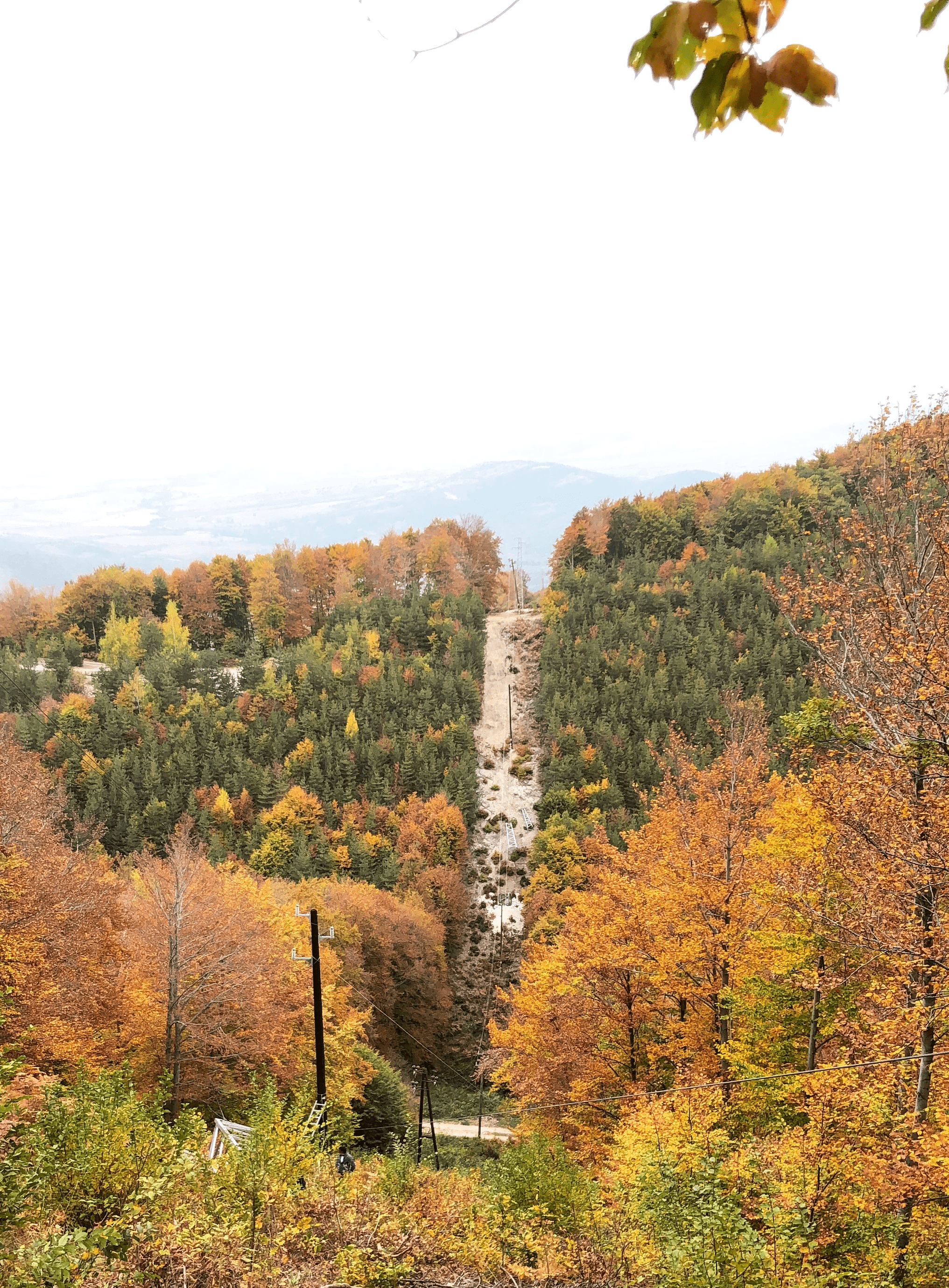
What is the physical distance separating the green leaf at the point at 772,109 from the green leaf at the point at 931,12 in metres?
0.26

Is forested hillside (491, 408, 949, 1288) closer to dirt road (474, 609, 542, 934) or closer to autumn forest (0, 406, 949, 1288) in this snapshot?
autumn forest (0, 406, 949, 1288)

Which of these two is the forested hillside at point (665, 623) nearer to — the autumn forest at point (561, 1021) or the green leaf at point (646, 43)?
the autumn forest at point (561, 1021)

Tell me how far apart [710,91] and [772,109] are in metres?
0.16

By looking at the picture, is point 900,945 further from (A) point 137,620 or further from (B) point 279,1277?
(A) point 137,620

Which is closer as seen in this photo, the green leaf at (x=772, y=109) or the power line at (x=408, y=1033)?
the green leaf at (x=772, y=109)

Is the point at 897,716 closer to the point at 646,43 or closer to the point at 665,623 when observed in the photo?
the point at 646,43

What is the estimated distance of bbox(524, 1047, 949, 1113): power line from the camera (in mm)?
6680

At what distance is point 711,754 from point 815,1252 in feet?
132

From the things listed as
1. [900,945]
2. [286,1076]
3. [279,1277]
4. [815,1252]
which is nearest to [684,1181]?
[815,1252]

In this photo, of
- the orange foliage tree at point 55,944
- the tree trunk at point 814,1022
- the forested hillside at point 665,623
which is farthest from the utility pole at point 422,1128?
the forested hillside at point 665,623

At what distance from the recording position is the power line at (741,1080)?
6.68 m

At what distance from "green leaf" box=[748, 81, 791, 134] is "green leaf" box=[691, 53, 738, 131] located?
0.27 ft

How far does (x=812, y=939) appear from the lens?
9508 mm

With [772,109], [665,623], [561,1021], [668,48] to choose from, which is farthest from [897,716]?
[665,623]
